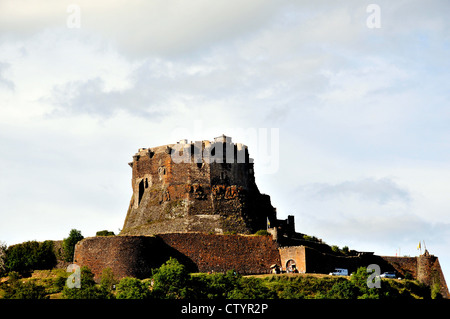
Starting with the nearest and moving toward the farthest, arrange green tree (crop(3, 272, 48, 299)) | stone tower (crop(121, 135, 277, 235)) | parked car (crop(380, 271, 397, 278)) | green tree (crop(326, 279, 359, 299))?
green tree (crop(3, 272, 48, 299)) → green tree (crop(326, 279, 359, 299)) → parked car (crop(380, 271, 397, 278)) → stone tower (crop(121, 135, 277, 235))

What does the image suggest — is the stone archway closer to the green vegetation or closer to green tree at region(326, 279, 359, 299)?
the green vegetation

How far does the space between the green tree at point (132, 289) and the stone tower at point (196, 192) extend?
59.2ft

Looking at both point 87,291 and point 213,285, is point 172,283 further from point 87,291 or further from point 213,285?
point 87,291

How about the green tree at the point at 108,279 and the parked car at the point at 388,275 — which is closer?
the green tree at the point at 108,279

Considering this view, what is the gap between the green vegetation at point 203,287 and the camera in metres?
100

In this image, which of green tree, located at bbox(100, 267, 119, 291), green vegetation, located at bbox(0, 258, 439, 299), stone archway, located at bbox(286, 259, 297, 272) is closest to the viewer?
green vegetation, located at bbox(0, 258, 439, 299)

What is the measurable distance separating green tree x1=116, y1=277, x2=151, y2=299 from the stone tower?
18044mm

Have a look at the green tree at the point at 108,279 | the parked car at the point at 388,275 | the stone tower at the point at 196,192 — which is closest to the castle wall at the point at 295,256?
the stone tower at the point at 196,192

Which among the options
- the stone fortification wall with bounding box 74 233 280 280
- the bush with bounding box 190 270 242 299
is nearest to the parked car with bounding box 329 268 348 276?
the stone fortification wall with bounding box 74 233 280 280

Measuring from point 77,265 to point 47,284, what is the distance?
3640 mm

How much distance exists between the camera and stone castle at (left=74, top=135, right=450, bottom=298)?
367 ft

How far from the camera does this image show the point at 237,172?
413ft

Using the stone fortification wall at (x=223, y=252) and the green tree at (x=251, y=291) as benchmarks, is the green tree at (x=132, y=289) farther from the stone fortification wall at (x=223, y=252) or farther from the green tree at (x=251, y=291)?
the stone fortification wall at (x=223, y=252)
